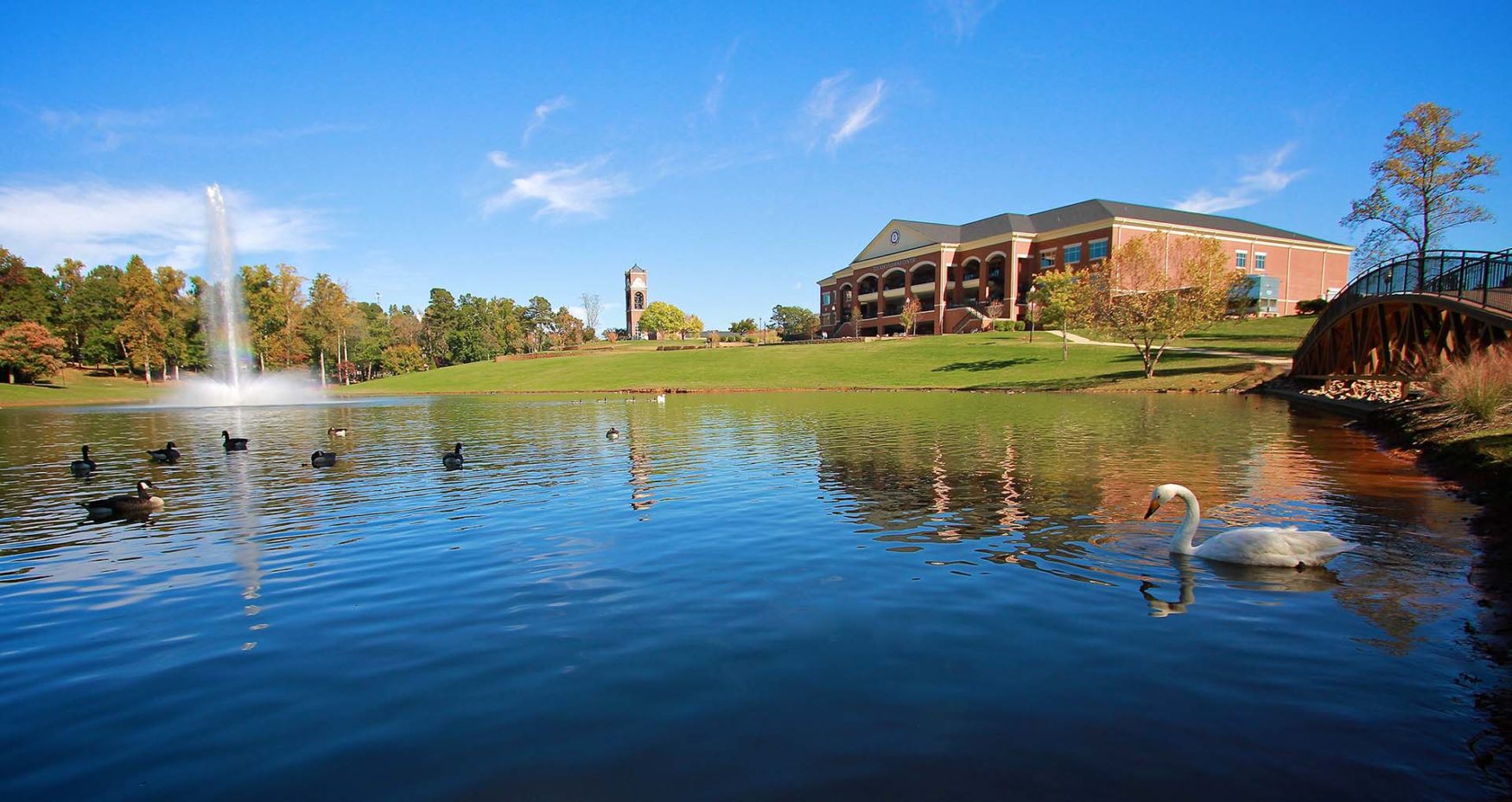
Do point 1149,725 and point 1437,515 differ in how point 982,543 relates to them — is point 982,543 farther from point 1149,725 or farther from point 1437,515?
point 1437,515

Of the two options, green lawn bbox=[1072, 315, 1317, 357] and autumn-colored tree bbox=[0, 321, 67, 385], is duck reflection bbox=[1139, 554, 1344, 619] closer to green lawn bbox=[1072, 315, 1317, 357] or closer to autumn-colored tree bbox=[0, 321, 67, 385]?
green lawn bbox=[1072, 315, 1317, 357]

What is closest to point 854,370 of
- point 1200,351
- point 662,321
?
point 1200,351

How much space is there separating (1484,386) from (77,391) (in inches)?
3997

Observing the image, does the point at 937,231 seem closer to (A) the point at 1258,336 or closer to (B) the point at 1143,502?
(A) the point at 1258,336

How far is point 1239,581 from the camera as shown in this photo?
8.85 metres

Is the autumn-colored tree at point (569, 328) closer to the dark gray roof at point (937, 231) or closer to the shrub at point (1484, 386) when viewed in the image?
the dark gray roof at point (937, 231)

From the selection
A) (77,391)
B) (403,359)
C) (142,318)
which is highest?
(142,318)

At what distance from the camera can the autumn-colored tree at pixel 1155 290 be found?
53.6 m

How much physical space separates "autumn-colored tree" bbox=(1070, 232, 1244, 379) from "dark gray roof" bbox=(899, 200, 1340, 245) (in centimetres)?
3469

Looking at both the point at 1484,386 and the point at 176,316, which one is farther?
the point at 176,316

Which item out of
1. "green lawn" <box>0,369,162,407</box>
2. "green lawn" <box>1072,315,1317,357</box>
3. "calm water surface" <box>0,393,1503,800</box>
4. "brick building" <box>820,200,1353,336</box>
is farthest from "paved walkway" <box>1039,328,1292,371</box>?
"green lawn" <box>0,369,162,407</box>

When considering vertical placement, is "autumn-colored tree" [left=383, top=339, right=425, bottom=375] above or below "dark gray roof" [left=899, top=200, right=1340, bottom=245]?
below

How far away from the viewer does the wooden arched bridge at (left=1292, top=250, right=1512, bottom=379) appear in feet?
79.3

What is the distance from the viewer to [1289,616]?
769 centimetres
